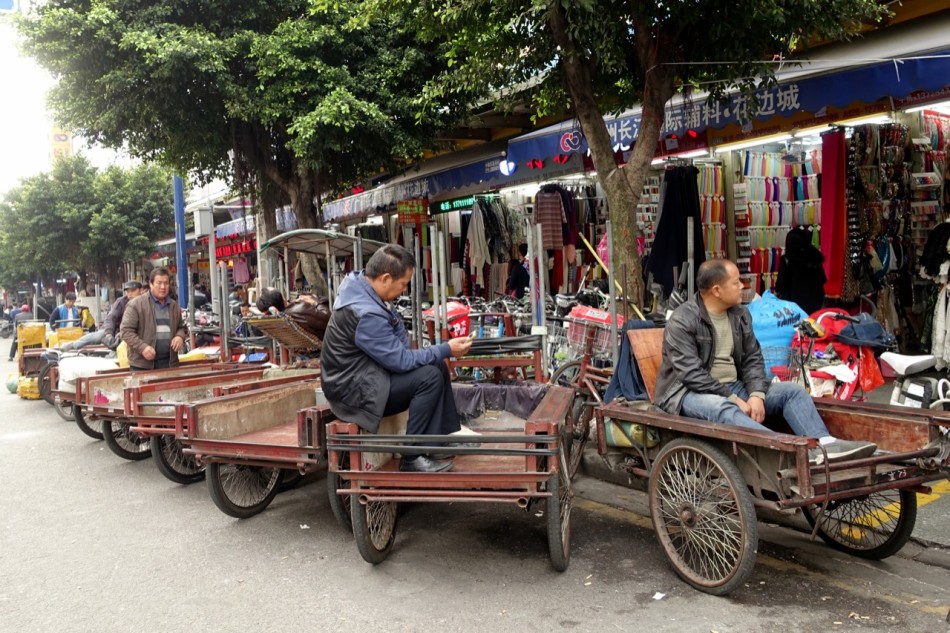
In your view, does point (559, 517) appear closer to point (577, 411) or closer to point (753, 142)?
point (577, 411)

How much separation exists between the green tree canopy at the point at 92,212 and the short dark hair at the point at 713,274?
2673 centimetres

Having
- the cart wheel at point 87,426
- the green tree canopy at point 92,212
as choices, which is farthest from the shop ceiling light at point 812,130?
the green tree canopy at point 92,212

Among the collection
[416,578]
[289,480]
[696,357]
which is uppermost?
[696,357]

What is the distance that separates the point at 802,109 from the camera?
736cm

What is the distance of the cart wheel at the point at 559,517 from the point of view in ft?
13.7

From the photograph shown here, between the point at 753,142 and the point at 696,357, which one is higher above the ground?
the point at 753,142

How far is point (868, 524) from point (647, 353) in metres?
1.74

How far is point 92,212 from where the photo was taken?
27.9 metres

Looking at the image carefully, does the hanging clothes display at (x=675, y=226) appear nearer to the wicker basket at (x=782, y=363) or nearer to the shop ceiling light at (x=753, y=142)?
the shop ceiling light at (x=753, y=142)

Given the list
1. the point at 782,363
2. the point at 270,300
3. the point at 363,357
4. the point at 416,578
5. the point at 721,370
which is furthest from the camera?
the point at 270,300

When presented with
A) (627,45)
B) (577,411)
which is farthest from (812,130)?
(577,411)

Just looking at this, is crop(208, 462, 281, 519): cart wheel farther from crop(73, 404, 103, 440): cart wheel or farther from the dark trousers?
crop(73, 404, 103, 440): cart wheel

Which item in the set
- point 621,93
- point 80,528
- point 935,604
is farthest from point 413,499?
point 621,93

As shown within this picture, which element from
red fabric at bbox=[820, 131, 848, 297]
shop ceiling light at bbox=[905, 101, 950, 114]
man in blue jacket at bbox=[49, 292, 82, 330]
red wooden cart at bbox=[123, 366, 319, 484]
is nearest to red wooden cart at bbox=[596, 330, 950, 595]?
red wooden cart at bbox=[123, 366, 319, 484]
